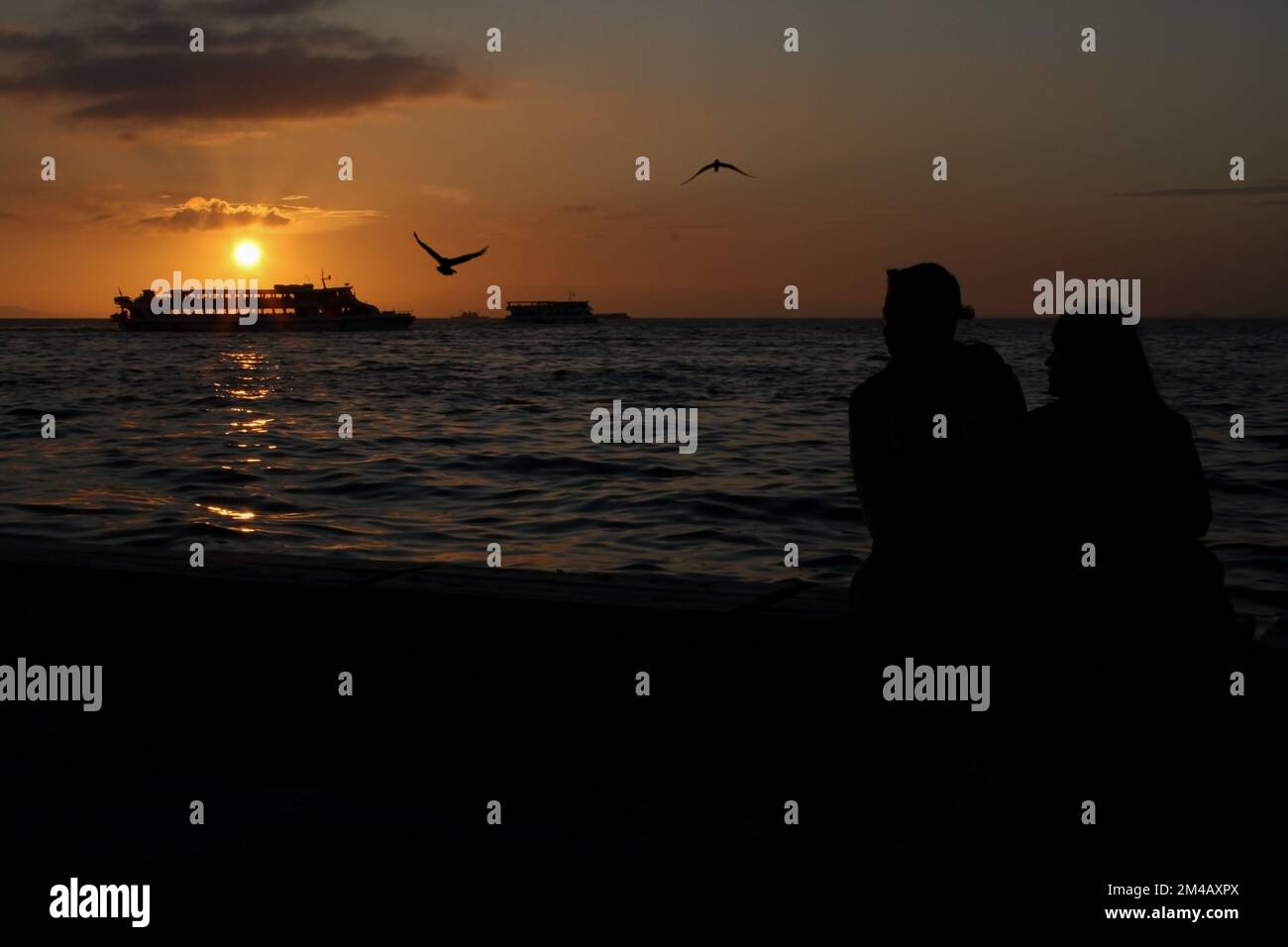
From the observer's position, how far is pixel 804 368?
57.8 meters

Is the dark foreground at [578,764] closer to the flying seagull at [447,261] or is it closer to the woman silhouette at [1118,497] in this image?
the woman silhouette at [1118,497]

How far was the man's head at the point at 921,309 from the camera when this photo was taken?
3309 millimetres

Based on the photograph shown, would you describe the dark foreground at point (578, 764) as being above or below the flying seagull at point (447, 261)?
below

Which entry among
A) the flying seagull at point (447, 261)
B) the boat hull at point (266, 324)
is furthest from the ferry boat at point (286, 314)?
the flying seagull at point (447, 261)

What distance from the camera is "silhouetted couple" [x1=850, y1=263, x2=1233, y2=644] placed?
295 cm

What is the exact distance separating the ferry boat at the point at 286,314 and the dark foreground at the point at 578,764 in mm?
153185

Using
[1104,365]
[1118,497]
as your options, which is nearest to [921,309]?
[1104,365]

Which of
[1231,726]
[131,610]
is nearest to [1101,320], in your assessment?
[1231,726]

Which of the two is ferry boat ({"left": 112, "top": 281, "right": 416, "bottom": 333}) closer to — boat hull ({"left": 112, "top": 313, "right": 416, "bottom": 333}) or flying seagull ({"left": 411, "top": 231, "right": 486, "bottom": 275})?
boat hull ({"left": 112, "top": 313, "right": 416, "bottom": 333})

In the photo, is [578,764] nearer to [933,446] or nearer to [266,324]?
[933,446]

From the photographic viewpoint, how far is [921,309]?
3.31 metres

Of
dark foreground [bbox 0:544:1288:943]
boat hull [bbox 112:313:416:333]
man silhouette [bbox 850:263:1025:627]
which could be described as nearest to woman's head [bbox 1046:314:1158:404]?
man silhouette [bbox 850:263:1025:627]
